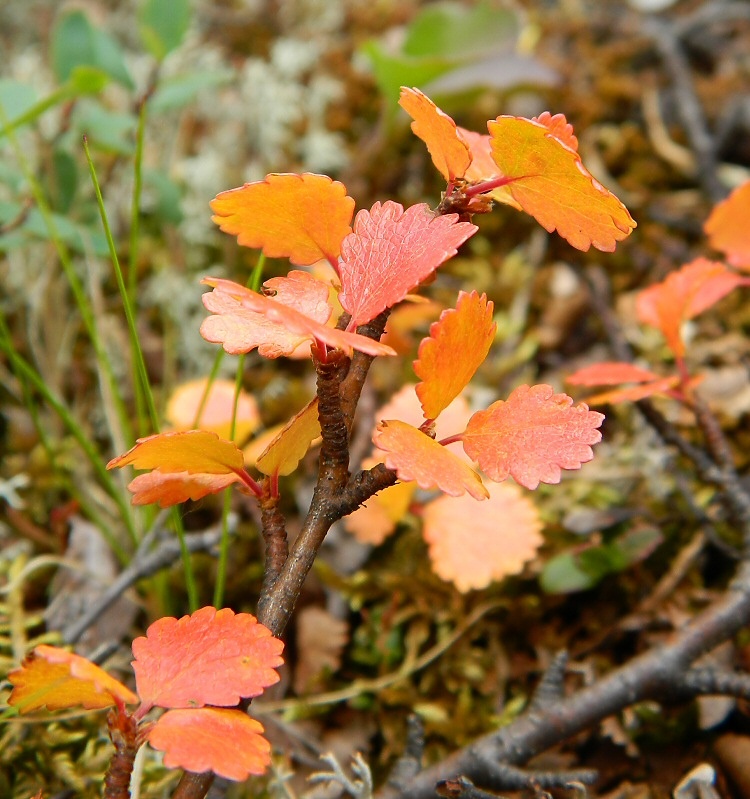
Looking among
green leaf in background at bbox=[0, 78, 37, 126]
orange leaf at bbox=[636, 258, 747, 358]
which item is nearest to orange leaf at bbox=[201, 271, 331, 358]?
orange leaf at bbox=[636, 258, 747, 358]

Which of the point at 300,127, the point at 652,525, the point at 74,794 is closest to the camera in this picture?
the point at 74,794

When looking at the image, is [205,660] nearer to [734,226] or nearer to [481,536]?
[481,536]

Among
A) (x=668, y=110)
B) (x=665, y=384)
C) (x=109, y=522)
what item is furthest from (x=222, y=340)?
(x=668, y=110)

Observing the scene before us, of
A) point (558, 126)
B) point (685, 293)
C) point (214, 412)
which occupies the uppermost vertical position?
point (558, 126)

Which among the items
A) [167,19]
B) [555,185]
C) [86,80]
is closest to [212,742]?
[555,185]

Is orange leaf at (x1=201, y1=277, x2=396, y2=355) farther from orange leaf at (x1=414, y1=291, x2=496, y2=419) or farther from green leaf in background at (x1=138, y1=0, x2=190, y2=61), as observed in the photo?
green leaf in background at (x1=138, y1=0, x2=190, y2=61)

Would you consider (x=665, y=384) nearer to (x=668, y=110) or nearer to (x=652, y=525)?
(x=652, y=525)
